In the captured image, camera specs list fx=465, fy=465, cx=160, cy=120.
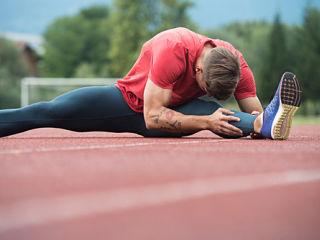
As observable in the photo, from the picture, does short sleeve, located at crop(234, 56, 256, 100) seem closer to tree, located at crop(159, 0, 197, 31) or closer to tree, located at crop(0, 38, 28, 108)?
tree, located at crop(0, 38, 28, 108)

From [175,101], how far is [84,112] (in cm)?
75

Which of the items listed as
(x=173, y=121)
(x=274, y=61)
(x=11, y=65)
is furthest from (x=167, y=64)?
(x=11, y=65)

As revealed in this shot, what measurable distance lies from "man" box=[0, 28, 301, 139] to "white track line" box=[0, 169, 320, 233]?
1.45 m

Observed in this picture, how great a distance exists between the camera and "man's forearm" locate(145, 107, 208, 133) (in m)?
3.44

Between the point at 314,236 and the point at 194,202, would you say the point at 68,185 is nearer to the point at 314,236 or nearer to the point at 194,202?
the point at 194,202

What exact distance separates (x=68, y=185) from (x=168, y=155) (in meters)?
0.93

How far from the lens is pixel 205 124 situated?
11.4 ft

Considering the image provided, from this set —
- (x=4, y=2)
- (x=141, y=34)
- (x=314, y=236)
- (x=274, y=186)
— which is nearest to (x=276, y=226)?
(x=314, y=236)

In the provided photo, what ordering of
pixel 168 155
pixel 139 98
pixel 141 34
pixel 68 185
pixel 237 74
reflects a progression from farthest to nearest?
1. pixel 141 34
2. pixel 139 98
3. pixel 237 74
4. pixel 168 155
5. pixel 68 185

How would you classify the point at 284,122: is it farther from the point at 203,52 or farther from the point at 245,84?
the point at 203,52

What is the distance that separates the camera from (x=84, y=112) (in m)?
3.77

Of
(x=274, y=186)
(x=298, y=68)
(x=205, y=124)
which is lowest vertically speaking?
(x=298, y=68)

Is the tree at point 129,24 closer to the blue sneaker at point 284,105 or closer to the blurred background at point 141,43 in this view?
the blurred background at point 141,43

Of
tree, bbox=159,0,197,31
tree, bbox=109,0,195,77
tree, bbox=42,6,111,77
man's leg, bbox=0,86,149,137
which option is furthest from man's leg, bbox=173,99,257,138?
tree, bbox=42,6,111,77
